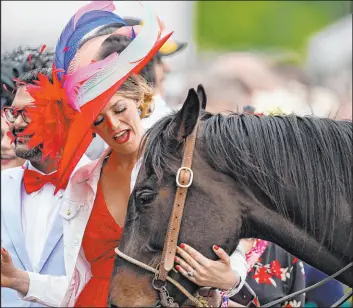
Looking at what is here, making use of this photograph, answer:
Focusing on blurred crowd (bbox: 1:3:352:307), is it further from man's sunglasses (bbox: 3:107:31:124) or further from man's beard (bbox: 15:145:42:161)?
man's beard (bbox: 15:145:42:161)

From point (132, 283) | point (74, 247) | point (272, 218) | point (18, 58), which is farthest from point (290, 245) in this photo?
point (18, 58)

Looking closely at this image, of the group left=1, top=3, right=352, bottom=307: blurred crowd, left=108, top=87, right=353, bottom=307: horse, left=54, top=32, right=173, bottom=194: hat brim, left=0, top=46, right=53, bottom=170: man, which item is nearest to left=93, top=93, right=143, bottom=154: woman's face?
left=54, top=32, right=173, bottom=194: hat brim

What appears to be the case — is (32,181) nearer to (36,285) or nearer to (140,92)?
(36,285)

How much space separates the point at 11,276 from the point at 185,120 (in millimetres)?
1197

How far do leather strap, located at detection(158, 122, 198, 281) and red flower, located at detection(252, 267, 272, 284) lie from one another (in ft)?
4.63

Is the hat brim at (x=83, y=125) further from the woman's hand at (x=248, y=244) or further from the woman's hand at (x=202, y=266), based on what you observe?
the woman's hand at (x=248, y=244)

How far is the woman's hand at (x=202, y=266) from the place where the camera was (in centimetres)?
331

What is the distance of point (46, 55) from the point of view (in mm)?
4609

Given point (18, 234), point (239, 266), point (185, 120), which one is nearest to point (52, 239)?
point (18, 234)

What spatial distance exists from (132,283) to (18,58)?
7.11ft

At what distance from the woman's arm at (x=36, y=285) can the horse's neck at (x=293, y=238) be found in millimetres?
1140

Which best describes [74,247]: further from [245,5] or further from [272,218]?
[245,5]

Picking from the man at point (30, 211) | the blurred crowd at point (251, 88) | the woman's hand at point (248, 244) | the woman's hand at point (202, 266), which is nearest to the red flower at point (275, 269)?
the woman's hand at point (248, 244)

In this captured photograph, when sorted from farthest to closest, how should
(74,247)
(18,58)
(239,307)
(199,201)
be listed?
(18,58), (239,307), (74,247), (199,201)
